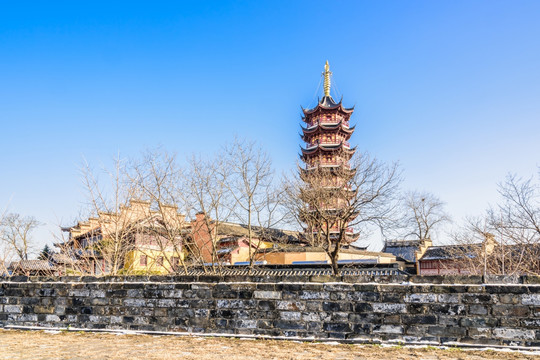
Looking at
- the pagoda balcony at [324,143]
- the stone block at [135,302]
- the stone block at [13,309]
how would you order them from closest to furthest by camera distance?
1. the stone block at [135,302]
2. the stone block at [13,309]
3. the pagoda balcony at [324,143]

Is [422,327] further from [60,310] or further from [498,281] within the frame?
[60,310]

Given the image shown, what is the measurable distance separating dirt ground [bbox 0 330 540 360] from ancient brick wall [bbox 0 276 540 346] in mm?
271

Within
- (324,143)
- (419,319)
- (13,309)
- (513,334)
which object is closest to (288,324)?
(419,319)

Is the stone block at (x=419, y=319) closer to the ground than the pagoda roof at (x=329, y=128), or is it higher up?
closer to the ground

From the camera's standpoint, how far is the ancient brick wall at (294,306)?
17.5 feet

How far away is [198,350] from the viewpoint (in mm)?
5258

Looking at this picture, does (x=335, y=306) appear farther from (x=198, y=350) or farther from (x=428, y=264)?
(x=428, y=264)

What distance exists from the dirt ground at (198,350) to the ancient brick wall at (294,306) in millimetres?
271

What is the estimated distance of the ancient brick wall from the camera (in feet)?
17.5

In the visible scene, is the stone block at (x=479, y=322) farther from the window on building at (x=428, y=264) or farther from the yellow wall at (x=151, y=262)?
the window on building at (x=428, y=264)

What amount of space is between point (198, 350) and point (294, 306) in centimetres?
152

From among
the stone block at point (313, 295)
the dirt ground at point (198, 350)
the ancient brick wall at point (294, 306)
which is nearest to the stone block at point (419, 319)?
the ancient brick wall at point (294, 306)

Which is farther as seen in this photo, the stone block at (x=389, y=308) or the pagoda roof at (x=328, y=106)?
the pagoda roof at (x=328, y=106)

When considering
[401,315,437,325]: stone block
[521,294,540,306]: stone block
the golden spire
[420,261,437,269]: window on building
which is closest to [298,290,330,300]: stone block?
[401,315,437,325]: stone block
